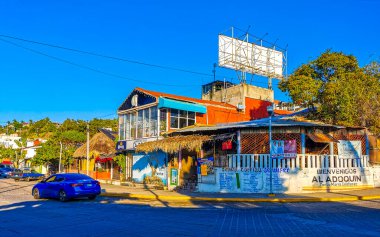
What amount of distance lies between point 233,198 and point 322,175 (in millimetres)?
5840

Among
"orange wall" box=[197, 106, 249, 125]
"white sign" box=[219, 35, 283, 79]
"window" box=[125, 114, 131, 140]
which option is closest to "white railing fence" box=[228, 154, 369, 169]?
"orange wall" box=[197, 106, 249, 125]

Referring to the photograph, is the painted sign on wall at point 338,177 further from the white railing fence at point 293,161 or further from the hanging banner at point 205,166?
the hanging banner at point 205,166

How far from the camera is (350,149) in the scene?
70.8 ft

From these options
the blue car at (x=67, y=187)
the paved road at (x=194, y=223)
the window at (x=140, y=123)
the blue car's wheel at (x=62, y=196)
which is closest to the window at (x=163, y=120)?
the window at (x=140, y=123)

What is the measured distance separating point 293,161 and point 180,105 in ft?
35.7

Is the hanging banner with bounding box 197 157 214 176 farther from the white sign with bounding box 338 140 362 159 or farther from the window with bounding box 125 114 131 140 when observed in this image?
the window with bounding box 125 114 131 140

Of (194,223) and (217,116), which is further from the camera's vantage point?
(217,116)

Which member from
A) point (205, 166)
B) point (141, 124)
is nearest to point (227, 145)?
point (205, 166)

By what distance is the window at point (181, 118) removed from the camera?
28172 millimetres

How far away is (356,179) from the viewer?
20.7 meters

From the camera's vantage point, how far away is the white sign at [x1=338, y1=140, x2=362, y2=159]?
2136cm

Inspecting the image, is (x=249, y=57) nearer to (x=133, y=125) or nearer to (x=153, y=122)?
(x=133, y=125)

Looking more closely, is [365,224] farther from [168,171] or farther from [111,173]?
[111,173]

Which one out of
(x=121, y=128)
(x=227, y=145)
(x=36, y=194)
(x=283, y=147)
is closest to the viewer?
(x=36, y=194)
